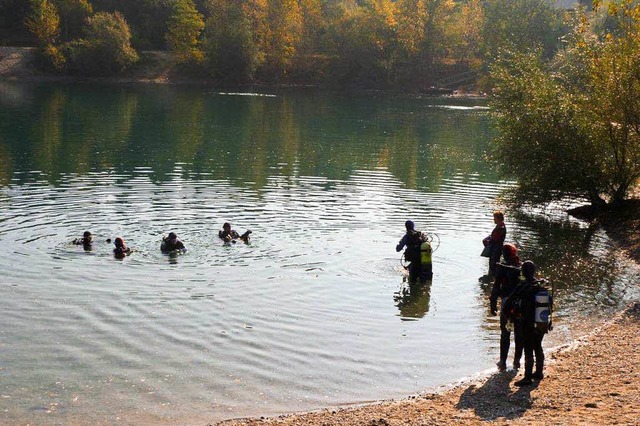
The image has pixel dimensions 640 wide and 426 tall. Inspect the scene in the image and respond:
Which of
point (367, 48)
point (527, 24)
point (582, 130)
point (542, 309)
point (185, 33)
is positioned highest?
point (527, 24)

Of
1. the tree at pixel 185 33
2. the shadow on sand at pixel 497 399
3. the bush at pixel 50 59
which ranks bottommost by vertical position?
the shadow on sand at pixel 497 399

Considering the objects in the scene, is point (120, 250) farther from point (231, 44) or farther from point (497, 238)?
point (231, 44)

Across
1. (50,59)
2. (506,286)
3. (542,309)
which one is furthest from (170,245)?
(50,59)

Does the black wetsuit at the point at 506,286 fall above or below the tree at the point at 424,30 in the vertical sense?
below

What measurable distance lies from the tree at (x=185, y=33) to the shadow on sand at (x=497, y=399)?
112 metres

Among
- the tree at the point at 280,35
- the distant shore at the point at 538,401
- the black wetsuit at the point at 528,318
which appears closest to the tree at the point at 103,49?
the tree at the point at 280,35

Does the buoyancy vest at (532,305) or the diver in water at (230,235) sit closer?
the buoyancy vest at (532,305)

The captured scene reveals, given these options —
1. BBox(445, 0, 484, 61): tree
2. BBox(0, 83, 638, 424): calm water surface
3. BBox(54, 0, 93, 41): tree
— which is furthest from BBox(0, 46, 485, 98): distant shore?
BBox(0, 83, 638, 424): calm water surface

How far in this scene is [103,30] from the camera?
115562 mm

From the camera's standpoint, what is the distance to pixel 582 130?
31391mm

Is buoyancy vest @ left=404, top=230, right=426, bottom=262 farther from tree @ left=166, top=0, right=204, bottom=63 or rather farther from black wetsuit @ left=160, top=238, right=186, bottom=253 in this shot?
tree @ left=166, top=0, right=204, bottom=63

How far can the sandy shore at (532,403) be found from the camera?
497 inches

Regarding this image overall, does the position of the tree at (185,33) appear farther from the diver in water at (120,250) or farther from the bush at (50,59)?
the diver in water at (120,250)

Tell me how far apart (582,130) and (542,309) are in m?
19.2
